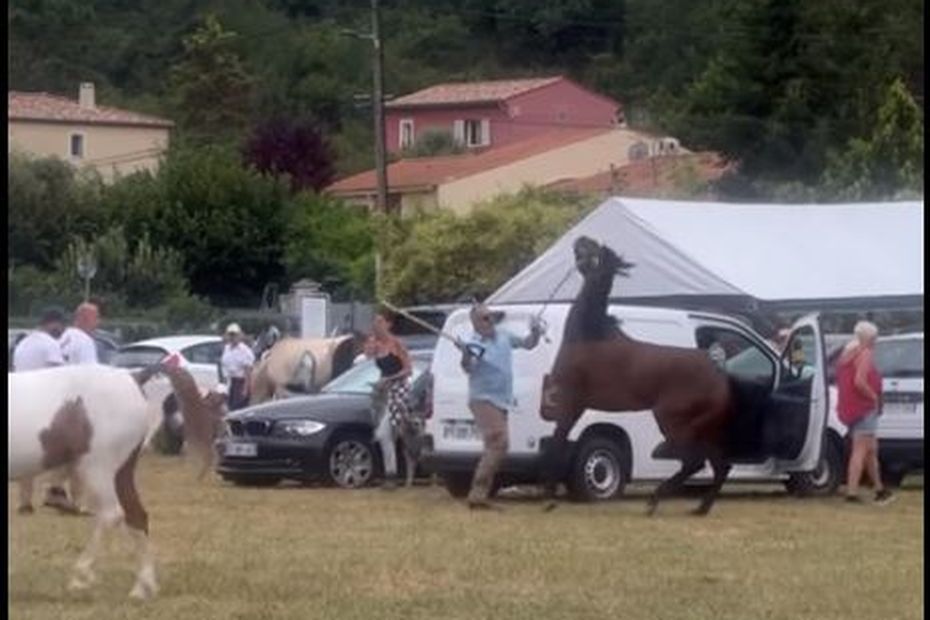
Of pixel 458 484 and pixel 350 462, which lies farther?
pixel 350 462

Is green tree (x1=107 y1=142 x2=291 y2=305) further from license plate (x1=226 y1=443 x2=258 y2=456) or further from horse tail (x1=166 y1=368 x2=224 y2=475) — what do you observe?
horse tail (x1=166 y1=368 x2=224 y2=475)

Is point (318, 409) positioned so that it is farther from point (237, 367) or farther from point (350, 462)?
point (237, 367)

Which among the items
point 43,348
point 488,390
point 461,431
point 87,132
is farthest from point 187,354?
point 87,132

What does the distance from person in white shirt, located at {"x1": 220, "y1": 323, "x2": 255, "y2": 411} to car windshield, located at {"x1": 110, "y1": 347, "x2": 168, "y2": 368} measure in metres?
0.83

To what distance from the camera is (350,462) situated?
85.9ft

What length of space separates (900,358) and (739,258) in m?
2.14

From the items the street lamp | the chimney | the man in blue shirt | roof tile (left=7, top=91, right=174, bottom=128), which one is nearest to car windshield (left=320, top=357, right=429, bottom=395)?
the man in blue shirt

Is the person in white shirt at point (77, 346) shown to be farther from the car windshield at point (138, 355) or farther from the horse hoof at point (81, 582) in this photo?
the car windshield at point (138, 355)

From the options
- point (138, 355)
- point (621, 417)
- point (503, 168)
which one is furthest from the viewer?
point (503, 168)

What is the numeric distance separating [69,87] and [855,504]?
77.9m

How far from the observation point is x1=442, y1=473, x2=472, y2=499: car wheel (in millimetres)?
24516

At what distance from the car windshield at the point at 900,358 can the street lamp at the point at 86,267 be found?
23102mm

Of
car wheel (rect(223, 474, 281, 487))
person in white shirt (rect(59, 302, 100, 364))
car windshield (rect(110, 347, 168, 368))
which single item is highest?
person in white shirt (rect(59, 302, 100, 364))

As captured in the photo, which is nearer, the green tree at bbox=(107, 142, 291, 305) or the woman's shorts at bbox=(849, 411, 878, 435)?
the woman's shorts at bbox=(849, 411, 878, 435)
